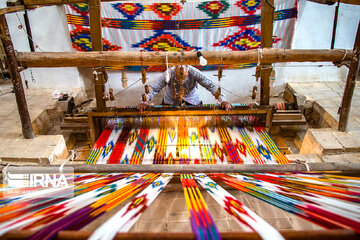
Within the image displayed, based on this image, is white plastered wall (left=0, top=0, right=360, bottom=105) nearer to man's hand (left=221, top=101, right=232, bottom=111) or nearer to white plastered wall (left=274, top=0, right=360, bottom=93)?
white plastered wall (left=274, top=0, right=360, bottom=93)

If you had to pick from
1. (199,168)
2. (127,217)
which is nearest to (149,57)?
(199,168)

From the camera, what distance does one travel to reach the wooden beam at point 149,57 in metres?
2.85

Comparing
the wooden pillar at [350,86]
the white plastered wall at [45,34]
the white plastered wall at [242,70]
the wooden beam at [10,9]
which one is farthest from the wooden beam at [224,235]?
the white plastered wall at [45,34]

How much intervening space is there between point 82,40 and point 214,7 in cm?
316

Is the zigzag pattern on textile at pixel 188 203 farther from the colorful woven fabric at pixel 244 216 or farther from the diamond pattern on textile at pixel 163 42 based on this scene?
the diamond pattern on textile at pixel 163 42

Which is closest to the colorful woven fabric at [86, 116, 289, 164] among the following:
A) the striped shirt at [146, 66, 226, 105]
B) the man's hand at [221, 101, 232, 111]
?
the man's hand at [221, 101, 232, 111]

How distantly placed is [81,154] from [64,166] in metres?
2.75

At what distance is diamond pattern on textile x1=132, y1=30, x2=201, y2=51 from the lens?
17.5 feet

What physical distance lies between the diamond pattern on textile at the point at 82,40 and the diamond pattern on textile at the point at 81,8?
344mm

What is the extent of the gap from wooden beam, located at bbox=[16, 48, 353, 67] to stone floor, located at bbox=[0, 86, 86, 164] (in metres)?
1.19


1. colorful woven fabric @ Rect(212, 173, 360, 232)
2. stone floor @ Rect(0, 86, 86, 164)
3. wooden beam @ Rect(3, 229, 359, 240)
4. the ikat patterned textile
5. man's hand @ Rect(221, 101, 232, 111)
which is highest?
the ikat patterned textile

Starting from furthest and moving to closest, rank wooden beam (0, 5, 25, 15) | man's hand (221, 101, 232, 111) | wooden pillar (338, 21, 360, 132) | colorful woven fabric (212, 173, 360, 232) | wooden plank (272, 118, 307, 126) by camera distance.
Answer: wooden plank (272, 118, 307, 126) → man's hand (221, 101, 232, 111) → wooden pillar (338, 21, 360, 132) → wooden beam (0, 5, 25, 15) → colorful woven fabric (212, 173, 360, 232)

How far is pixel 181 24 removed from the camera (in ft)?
17.0

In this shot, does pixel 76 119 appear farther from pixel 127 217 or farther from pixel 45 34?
pixel 127 217
